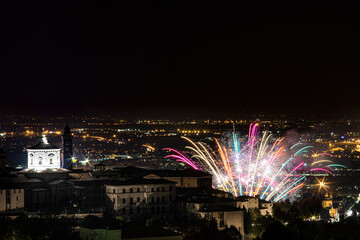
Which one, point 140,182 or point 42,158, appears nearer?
point 140,182

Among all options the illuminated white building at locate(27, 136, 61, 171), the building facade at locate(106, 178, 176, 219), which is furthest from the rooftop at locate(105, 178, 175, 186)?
the illuminated white building at locate(27, 136, 61, 171)

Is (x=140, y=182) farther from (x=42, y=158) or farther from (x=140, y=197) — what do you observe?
(x=42, y=158)

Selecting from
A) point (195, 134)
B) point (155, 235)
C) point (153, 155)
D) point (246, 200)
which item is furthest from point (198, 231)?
point (195, 134)

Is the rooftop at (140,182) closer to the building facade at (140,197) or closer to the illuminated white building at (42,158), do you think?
the building facade at (140,197)

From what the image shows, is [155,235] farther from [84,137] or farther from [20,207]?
[84,137]

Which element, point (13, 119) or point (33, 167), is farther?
point (13, 119)

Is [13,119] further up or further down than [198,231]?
further up

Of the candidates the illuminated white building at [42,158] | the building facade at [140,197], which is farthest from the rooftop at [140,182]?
the illuminated white building at [42,158]

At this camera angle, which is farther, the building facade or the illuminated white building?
the illuminated white building

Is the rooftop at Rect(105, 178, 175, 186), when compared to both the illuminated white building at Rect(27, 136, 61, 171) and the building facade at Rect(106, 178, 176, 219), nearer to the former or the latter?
the building facade at Rect(106, 178, 176, 219)

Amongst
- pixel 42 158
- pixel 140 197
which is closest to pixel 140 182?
pixel 140 197

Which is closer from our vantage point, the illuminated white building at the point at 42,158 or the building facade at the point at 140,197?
the building facade at the point at 140,197
